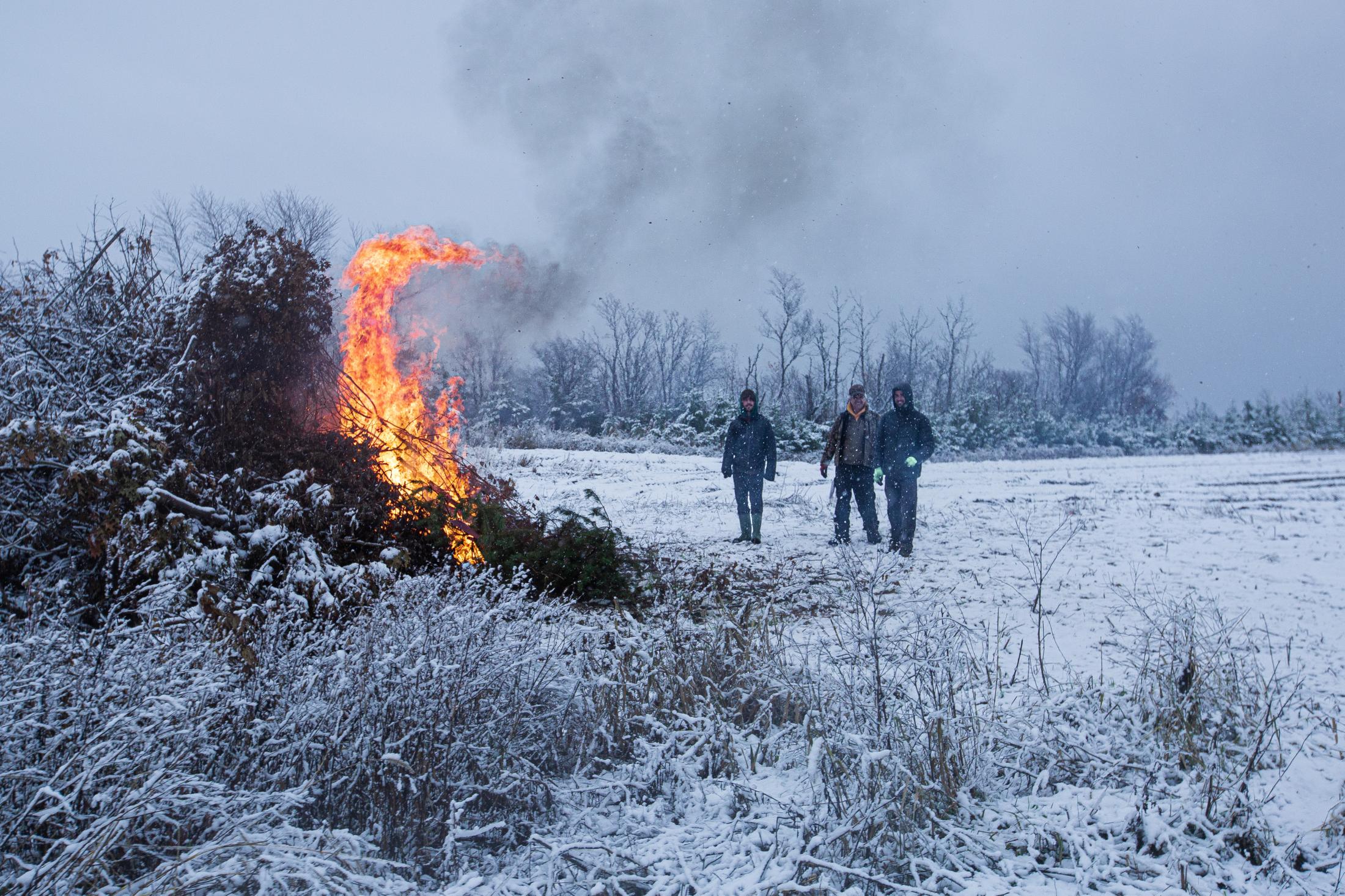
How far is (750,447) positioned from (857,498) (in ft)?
4.27

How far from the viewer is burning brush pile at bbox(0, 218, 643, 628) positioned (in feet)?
14.2

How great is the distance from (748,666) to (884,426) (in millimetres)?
4861

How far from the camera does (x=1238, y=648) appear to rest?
4734 millimetres

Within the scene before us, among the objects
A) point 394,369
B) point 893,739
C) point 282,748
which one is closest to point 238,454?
point 394,369

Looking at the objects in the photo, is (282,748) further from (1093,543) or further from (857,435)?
(1093,543)

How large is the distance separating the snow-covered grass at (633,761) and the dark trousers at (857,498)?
11.7ft

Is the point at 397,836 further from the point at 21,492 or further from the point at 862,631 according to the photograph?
the point at 21,492

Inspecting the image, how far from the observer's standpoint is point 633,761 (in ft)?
10.8

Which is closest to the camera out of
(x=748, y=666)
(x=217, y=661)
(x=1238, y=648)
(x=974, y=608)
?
(x=217, y=661)

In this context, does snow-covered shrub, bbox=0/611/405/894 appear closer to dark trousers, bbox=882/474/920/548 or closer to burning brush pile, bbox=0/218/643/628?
burning brush pile, bbox=0/218/643/628

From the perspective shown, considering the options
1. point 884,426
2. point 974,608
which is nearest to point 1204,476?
point 884,426

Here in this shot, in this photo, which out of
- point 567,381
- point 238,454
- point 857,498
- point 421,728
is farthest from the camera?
point 567,381

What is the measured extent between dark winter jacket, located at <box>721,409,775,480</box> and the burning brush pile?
2.18 metres

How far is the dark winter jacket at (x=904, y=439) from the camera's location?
8.02 m
